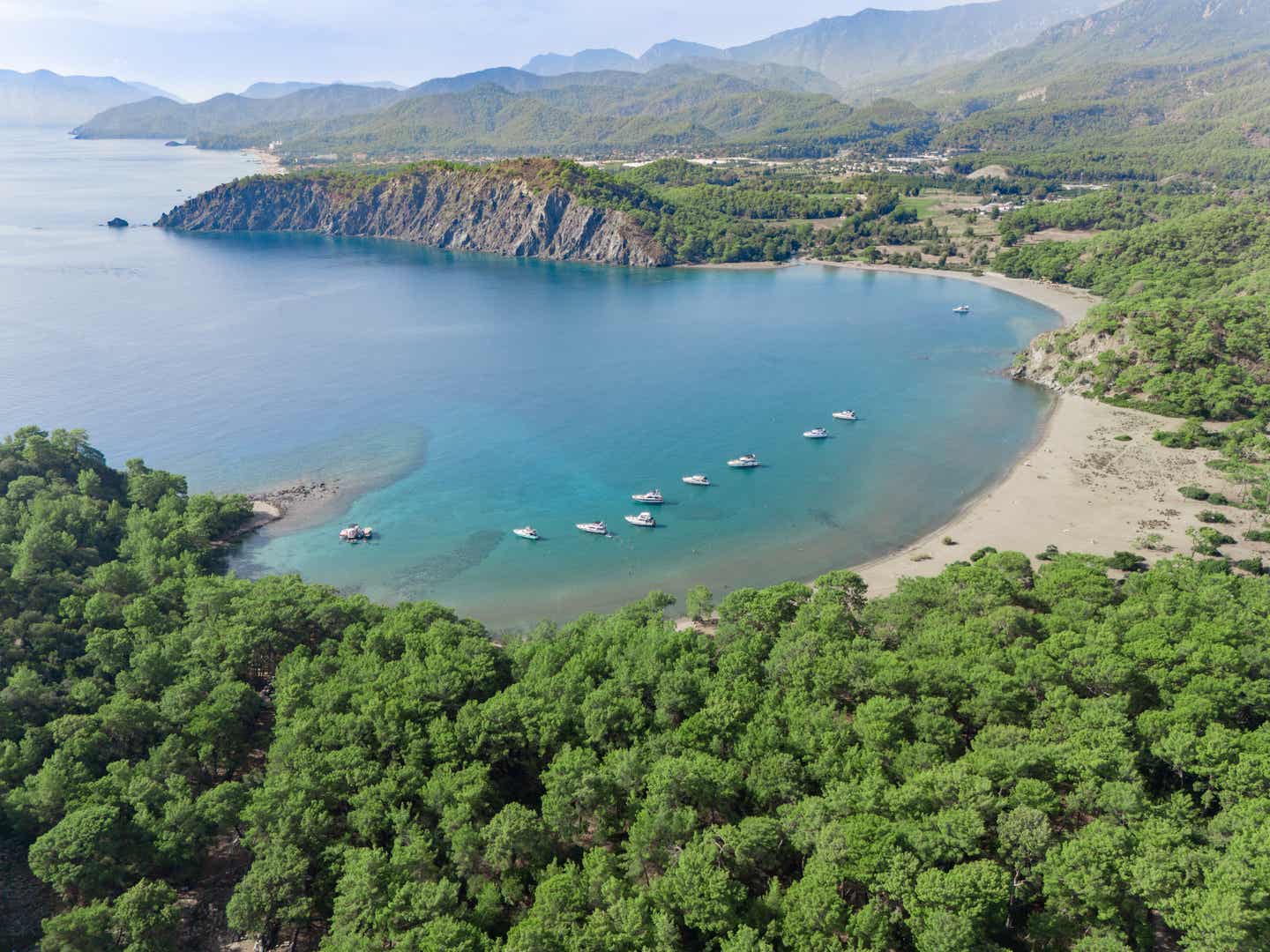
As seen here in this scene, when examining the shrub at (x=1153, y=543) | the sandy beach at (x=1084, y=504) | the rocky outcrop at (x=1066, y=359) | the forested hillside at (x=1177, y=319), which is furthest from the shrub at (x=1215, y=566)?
the rocky outcrop at (x=1066, y=359)

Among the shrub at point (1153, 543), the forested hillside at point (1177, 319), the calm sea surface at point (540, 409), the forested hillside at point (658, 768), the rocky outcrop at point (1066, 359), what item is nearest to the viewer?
the forested hillside at point (658, 768)

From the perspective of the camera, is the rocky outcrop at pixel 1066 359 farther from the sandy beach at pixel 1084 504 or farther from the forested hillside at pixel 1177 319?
the sandy beach at pixel 1084 504

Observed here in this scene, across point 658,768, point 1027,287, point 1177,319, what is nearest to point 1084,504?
point 1177,319

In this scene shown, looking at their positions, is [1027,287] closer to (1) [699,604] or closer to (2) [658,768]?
(1) [699,604]

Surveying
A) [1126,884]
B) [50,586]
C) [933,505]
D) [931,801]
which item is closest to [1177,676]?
[1126,884]

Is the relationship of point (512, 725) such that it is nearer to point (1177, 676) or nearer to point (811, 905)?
point (811, 905)

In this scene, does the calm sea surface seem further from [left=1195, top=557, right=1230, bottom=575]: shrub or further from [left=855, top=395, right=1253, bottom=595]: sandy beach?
[left=1195, top=557, right=1230, bottom=575]: shrub

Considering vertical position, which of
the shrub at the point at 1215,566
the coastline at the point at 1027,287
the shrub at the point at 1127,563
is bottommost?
the shrub at the point at 1127,563
